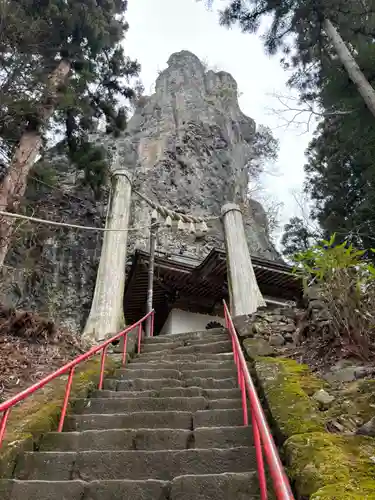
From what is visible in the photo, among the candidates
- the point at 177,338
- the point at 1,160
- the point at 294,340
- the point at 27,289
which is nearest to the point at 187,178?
the point at 27,289

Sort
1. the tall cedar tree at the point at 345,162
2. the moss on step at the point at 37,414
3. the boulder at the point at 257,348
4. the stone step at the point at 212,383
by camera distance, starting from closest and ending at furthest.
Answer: the moss on step at the point at 37,414
the stone step at the point at 212,383
the boulder at the point at 257,348
the tall cedar tree at the point at 345,162

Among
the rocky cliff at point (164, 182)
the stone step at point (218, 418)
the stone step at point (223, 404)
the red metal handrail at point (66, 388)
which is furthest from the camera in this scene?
the rocky cliff at point (164, 182)

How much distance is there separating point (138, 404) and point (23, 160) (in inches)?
255

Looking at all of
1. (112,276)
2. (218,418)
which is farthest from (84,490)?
(112,276)

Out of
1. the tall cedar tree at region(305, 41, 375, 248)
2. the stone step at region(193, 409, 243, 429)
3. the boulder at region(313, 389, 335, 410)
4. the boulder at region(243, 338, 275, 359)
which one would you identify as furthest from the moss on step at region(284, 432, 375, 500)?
the tall cedar tree at region(305, 41, 375, 248)

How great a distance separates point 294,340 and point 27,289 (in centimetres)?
982

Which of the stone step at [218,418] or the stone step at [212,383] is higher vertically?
the stone step at [212,383]

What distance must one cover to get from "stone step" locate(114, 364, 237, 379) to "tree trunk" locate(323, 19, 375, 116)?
23.1ft

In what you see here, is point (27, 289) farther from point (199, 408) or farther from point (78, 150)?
point (199, 408)

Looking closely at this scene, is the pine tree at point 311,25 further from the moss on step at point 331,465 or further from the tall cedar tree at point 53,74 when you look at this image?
the moss on step at point 331,465

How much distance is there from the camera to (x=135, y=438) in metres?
3.47

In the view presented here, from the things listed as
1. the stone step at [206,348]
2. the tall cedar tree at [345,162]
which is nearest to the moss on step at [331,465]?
the stone step at [206,348]

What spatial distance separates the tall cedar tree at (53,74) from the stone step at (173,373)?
10.3 feet

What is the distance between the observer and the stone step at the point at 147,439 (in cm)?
332
